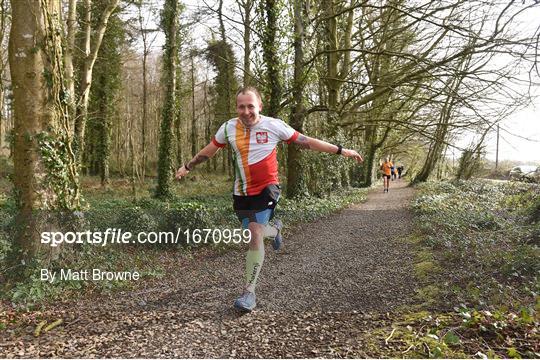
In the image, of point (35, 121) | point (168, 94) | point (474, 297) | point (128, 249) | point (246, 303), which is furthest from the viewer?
point (168, 94)

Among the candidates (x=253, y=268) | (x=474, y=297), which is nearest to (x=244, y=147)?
Answer: (x=253, y=268)

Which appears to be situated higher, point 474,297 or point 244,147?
point 244,147

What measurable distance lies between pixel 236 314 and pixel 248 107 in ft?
6.81

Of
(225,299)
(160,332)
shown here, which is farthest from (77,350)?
(225,299)

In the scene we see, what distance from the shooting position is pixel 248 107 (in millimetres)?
3572

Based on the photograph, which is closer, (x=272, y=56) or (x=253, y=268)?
(x=253, y=268)

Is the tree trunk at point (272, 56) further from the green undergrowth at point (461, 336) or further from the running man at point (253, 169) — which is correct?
the green undergrowth at point (461, 336)

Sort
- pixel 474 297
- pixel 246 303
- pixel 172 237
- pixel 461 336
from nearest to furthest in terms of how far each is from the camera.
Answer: pixel 461 336
pixel 474 297
pixel 246 303
pixel 172 237

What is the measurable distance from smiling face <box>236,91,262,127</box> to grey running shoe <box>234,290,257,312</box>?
1.77 meters

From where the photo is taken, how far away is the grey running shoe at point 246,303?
143 inches

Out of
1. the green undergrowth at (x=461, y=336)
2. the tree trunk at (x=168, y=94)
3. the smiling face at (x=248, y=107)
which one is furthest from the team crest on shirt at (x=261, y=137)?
the tree trunk at (x=168, y=94)

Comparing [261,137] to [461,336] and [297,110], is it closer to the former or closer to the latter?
[461,336]

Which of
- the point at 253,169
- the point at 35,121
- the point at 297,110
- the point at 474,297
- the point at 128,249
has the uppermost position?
→ the point at 297,110

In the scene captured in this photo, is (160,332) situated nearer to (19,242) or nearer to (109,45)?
(19,242)
